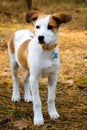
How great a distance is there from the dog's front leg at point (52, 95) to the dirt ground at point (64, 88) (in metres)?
0.09

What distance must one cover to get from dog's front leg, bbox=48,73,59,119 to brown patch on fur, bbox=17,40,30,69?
0.40 metres

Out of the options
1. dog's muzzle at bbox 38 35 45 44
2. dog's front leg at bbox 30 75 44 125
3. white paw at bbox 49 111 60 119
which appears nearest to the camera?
dog's muzzle at bbox 38 35 45 44

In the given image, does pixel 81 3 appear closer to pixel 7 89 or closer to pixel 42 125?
pixel 7 89

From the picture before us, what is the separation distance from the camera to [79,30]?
424 inches

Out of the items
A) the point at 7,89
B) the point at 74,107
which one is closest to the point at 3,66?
the point at 7,89

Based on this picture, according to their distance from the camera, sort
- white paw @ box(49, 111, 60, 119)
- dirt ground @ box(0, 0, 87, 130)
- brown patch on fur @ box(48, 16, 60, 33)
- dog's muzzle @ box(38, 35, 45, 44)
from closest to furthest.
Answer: dog's muzzle @ box(38, 35, 45, 44)
brown patch on fur @ box(48, 16, 60, 33)
dirt ground @ box(0, 0, 87, 130)
white paw @ box(49, 111, 60, 119)

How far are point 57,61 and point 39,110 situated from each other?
0.67 meters

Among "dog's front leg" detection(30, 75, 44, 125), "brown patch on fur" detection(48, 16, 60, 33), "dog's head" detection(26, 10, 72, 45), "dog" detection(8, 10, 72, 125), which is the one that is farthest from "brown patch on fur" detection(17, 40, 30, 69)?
"brown patch on fur" detection(48, 16, 60, 33)

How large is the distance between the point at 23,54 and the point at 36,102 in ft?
2.47

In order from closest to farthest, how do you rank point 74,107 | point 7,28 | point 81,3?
point 74,107 → point 7,28 → point 81,3

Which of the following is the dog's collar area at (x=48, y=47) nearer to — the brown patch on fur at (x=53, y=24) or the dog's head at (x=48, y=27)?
the dog's head at (x=48, y=27)

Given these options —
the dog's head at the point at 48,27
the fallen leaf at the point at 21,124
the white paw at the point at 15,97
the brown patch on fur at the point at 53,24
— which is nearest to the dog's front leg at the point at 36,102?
the fallen leaf at the point at 21,124

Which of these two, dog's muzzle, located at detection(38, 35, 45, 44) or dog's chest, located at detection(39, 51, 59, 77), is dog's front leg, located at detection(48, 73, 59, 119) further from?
dog's muzzle, located at detection(38, 35, 45, 44)

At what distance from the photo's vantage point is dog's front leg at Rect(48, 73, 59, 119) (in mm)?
5062
